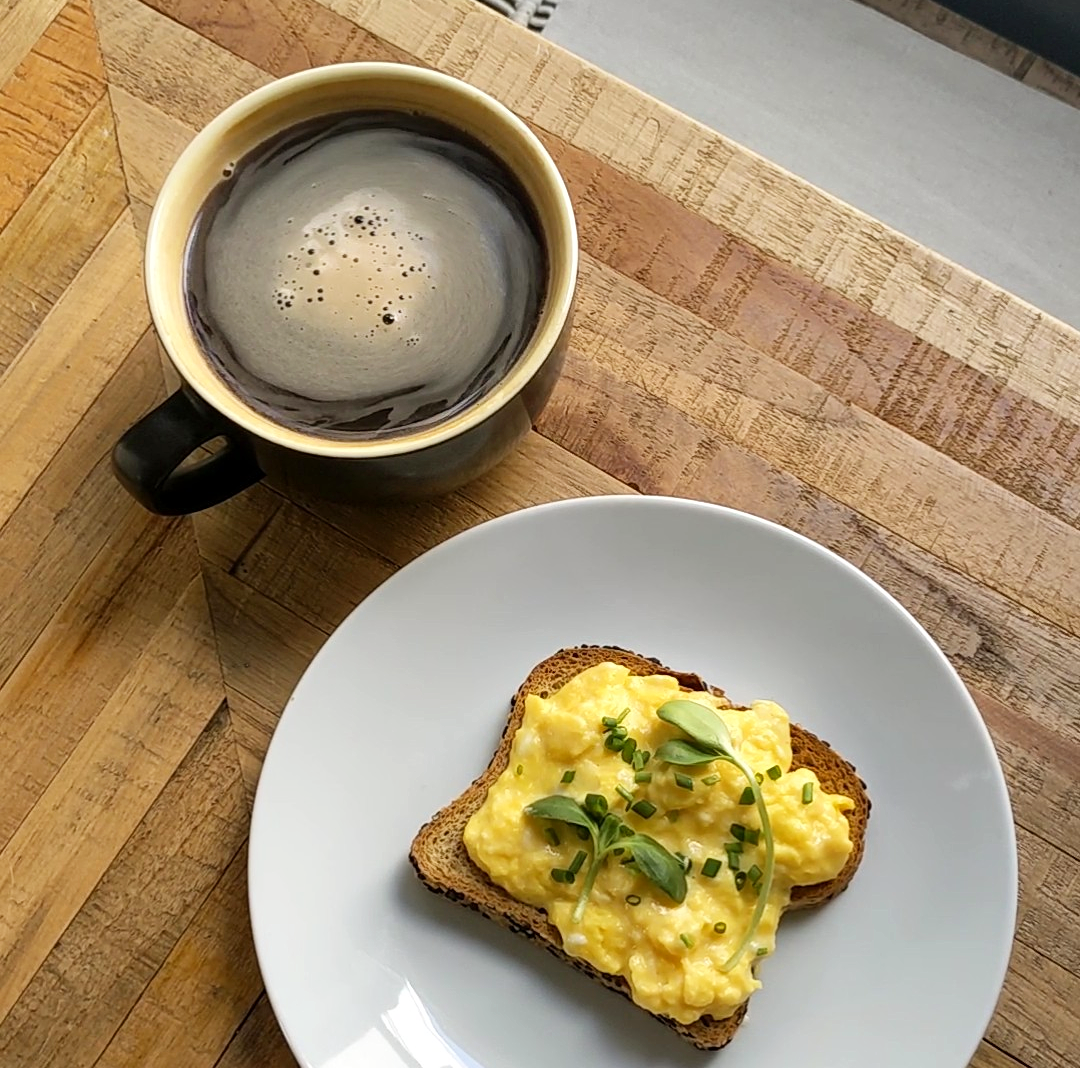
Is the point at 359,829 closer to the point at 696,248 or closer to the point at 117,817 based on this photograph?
the point at 117,817

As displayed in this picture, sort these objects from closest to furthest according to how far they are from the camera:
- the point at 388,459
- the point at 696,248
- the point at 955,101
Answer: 1. the point at 388,459
2. the point at 696,248
3. the point at 955,101

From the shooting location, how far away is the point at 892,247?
1.39 m

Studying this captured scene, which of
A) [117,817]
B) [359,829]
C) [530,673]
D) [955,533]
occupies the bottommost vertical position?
[117,817]

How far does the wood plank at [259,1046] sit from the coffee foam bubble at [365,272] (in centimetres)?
61

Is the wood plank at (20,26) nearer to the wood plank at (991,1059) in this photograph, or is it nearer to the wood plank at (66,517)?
the wood plank at (66,517)

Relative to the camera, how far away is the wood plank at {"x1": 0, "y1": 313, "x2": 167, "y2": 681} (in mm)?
1337

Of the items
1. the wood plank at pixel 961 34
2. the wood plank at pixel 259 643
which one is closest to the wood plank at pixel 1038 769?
the wood plank at pixel 259 643

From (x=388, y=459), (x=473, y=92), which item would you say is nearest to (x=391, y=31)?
(x=473, y=92)

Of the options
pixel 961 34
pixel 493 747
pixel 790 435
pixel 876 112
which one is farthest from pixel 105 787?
pixel 961 34

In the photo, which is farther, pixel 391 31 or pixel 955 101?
pixel 955 101

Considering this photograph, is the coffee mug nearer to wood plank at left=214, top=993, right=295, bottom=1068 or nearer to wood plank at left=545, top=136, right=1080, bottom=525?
wood plank at left=545, top=136, right=1080, bottom=525

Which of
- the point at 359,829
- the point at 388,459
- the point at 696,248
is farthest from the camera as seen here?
the point at 696,248

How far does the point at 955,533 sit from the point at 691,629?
0.30 meters

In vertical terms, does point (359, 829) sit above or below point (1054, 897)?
below
